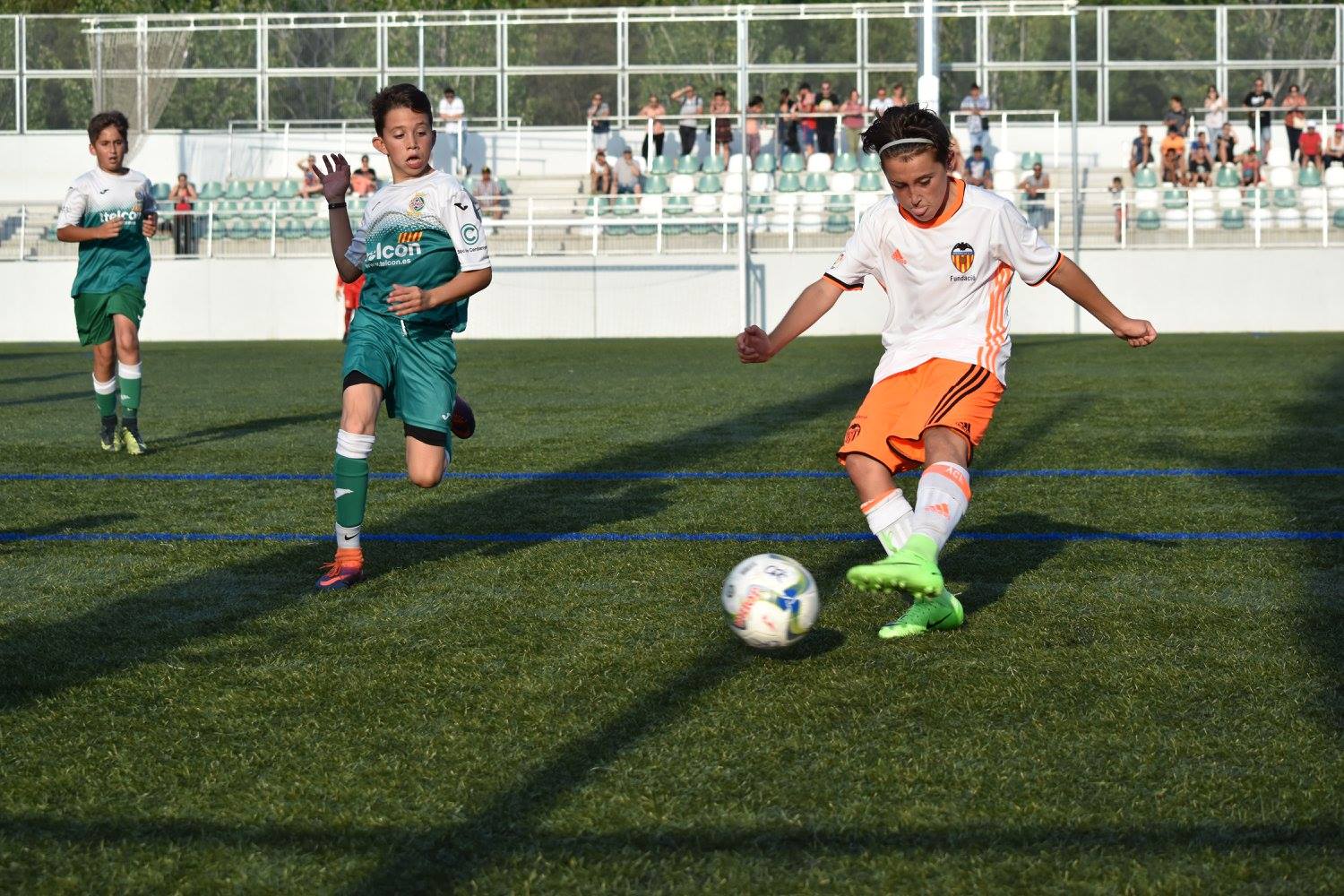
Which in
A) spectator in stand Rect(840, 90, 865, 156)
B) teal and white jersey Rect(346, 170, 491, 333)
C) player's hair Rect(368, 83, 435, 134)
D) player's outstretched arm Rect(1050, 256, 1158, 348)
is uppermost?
spectator in stand Rect(840, 90, 865, 156)

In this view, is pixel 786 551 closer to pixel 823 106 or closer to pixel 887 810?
pixel 887 810

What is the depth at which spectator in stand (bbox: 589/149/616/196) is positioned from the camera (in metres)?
27.1

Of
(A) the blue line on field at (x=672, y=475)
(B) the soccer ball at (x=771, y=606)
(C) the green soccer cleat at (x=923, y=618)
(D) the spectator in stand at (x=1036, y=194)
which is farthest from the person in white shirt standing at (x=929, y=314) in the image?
(D) the spectator in stand at (x=1036, y=194)

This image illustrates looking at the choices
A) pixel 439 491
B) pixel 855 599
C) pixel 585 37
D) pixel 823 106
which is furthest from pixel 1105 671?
pixel 585 37

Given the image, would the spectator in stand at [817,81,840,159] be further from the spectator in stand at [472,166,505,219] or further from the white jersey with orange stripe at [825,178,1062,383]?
the white jersey with orange stripe at [825,178,1062,383]

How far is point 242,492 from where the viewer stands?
7176 mm

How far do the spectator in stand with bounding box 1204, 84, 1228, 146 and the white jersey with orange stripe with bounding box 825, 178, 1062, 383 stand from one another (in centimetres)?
2574

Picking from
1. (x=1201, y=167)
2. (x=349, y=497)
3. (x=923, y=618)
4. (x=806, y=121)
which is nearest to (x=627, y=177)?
(x=806, y=121)

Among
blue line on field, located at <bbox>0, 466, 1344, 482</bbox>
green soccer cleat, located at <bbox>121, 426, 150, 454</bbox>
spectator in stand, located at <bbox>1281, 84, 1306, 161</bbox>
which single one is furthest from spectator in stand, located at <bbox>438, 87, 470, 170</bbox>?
blue line on field, located at <bbox>0, 466, 1344, 482</bbox>

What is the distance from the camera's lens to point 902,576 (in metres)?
3.96

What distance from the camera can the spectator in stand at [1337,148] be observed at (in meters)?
27.3

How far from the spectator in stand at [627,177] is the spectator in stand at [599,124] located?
270 cm

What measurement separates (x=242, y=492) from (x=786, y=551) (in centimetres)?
280

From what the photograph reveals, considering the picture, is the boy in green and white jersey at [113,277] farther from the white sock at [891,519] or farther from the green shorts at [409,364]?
the white sock at [891,519]
